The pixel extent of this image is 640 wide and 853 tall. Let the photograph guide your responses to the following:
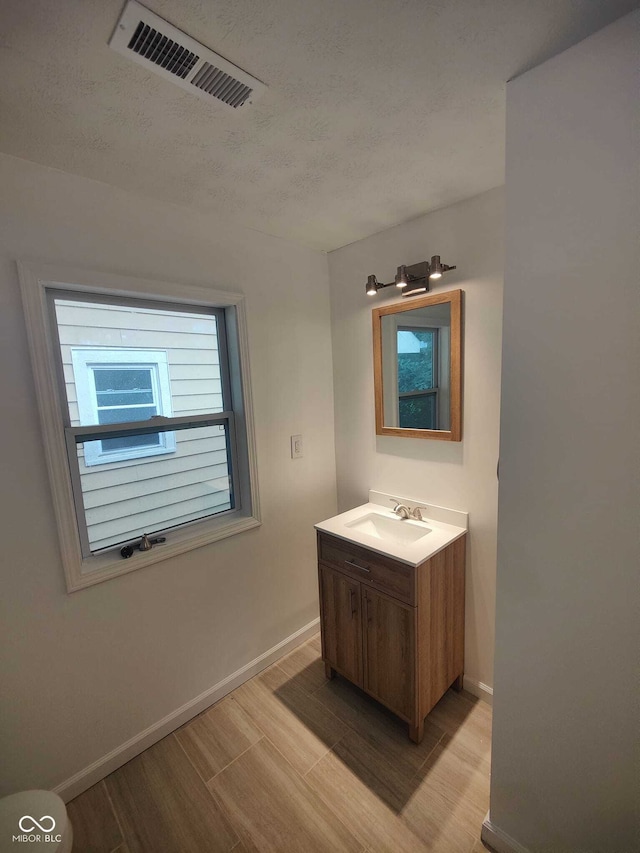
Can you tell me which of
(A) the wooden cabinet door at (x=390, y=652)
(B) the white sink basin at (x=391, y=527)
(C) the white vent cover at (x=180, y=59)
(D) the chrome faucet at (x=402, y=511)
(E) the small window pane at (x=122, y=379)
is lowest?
(A) the wooden cabinet door at (x=390, y=652)

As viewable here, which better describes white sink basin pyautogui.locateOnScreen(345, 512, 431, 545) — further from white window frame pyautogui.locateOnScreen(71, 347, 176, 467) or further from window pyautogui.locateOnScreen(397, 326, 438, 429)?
white window frame pyautogui.locateOnScreen(71, 347, 176, 467)

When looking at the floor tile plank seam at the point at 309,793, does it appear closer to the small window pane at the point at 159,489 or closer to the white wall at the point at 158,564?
the white wall at the point at 158,564

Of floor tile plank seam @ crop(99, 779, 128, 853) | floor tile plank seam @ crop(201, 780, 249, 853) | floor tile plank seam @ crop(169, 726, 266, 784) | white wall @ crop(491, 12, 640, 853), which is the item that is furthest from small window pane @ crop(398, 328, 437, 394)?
floor tile plank seam @ crop(99, 779, 128, 853)

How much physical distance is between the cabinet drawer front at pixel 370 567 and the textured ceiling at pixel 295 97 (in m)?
1.67

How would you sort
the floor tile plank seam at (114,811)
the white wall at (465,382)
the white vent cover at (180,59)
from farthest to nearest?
the white wall at (465,382) → the floor tile plank seam at (114,811) → the white vent cover at (180,59)

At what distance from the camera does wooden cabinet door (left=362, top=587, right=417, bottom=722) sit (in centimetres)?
159

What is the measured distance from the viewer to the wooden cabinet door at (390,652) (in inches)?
62.7

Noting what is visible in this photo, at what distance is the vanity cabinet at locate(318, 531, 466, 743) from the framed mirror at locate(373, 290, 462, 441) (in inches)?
25.7

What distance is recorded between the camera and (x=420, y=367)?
1936 millimetres

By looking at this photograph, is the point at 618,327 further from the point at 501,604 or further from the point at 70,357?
the point at 70,357

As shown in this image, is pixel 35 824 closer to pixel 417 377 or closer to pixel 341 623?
pixel 341 623

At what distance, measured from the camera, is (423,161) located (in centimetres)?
138

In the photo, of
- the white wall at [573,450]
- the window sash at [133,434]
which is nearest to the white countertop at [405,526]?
the white wall at [573,450]

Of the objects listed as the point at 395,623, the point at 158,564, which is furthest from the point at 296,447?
the point at 395,623
